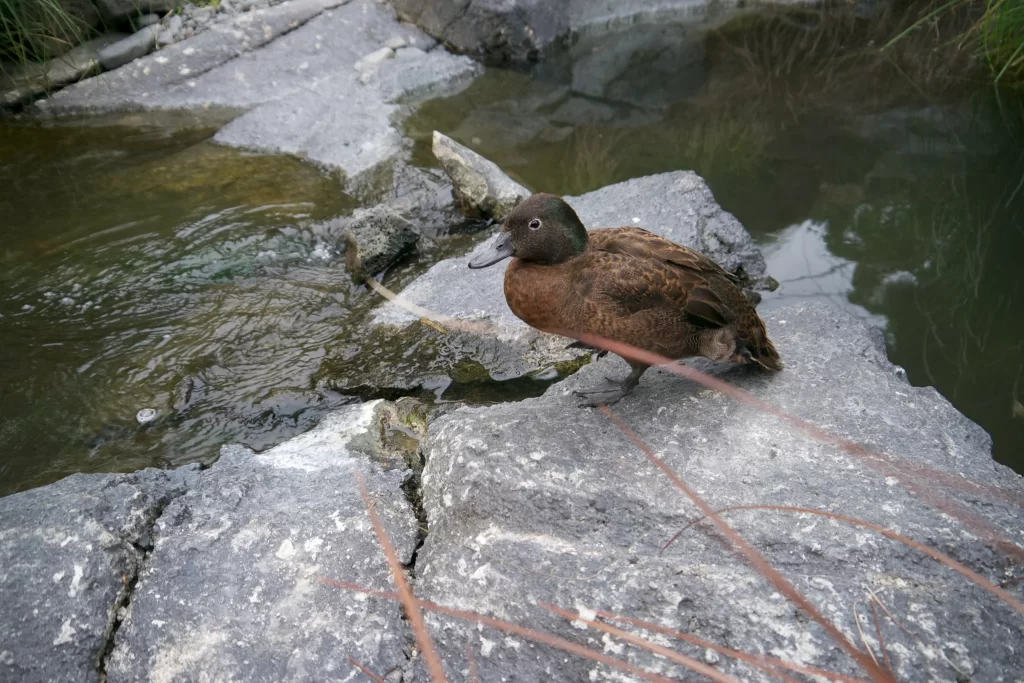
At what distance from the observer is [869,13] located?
874 centimetres

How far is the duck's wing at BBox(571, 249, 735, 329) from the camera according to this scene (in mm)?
2523

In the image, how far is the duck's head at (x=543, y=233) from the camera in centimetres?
261

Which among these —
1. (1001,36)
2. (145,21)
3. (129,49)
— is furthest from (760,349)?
(145,21)

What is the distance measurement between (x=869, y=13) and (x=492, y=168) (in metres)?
6.33

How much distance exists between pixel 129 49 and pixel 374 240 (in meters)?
3.98

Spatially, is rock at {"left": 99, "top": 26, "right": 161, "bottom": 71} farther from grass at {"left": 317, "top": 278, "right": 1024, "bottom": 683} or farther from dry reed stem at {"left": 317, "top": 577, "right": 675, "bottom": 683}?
dry reed stem at {"left": 317, "top": 577, "right": 675, "bottom": 683}

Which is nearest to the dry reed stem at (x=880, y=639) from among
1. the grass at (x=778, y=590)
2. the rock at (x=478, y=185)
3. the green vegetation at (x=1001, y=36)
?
the grass at (x=778, y=590)

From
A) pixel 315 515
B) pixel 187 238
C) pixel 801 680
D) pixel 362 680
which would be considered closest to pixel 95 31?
pixel 187 238

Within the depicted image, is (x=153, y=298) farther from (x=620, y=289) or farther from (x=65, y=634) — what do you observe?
(x=620, y=289)

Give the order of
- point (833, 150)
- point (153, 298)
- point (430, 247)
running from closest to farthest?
point (153, 298) → point (430, 247) → point (833, 150)

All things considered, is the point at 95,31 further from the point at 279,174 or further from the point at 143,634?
the point at 143,634

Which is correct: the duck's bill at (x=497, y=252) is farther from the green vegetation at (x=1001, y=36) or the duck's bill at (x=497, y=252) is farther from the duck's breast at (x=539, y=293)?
the green vegetation at (x=1001, y=36)

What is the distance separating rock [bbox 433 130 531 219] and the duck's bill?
201 centimetres

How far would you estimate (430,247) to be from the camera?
460 centimetres
